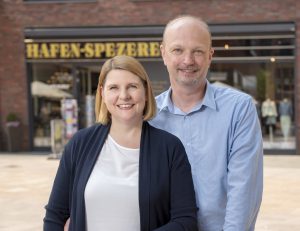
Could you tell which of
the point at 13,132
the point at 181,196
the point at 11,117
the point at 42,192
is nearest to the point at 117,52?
the point at 11,117

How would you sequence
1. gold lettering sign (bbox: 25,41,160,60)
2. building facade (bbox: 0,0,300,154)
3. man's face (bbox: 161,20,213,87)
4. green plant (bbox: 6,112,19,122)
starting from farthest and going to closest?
green plant (bbox: 6,112,19,122)
gold lettering sign (bbox: 25,41,160,60)
building facade (bbox: 0,0,300,154)
man's face (bbox: 161,20,213,87)

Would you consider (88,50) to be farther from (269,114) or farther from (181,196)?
(181,196)

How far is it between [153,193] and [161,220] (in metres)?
0.12

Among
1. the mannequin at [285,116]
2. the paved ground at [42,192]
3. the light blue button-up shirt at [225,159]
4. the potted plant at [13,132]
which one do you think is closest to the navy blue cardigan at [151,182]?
the light blue button-up shirt at [225,159]

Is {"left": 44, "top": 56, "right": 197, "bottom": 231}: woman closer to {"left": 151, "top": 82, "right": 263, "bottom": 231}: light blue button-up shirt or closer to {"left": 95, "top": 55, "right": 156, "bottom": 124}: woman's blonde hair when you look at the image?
{"left": 95, "top": 55, "right": 156, "bottom": 124}: woman's blonde hair

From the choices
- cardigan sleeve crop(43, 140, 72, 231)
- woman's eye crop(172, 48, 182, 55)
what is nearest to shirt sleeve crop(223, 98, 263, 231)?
woman's eye crop(172, 48, 182, 55)

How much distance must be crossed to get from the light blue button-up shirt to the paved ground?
453cm

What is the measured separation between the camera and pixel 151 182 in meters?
2.04

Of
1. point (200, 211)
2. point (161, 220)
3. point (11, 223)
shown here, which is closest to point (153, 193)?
point (161, 220)

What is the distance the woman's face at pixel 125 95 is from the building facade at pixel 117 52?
460 inches

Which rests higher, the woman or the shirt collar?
the shirt collar

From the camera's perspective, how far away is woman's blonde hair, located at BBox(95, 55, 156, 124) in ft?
6.89

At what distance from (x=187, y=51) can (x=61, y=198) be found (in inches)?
31.8

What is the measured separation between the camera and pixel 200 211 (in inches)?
87.1
